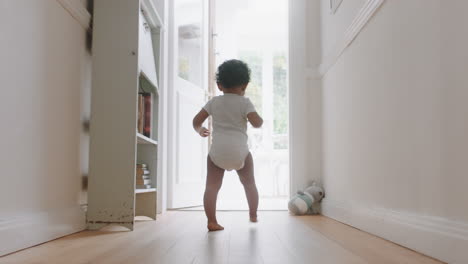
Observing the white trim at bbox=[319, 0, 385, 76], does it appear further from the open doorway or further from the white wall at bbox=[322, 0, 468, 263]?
the open doorway

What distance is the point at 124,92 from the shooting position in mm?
2297

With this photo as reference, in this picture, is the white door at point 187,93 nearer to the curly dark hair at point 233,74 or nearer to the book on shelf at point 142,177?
the book on shelf at point 142,177

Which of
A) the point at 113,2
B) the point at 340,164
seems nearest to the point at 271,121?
the point at 340,164

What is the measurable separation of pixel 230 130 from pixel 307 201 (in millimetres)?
950

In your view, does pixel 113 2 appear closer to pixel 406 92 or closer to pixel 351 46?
pixel 351 46

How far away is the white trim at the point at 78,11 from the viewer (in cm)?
206

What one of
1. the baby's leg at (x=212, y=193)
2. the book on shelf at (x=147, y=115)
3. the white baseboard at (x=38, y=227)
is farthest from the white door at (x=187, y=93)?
the white baseboard at (x=38, y=227)

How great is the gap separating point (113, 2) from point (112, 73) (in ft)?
1.22

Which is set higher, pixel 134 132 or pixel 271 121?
pixel 271 121

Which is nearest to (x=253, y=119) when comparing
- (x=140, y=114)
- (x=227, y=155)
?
(x=227, y=155)

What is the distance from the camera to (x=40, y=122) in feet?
5.98

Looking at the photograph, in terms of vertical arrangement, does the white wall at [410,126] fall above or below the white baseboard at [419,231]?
above

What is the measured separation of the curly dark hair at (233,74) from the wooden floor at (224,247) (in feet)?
2.52

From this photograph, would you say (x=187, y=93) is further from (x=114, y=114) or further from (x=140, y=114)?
(x=114, y=114)
